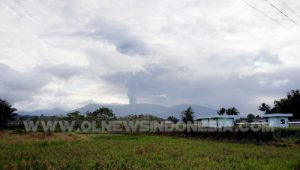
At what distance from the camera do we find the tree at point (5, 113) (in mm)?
61406

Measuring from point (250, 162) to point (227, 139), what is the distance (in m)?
24.6

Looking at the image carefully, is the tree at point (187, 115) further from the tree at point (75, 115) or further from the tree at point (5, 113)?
the tree at point (5, 113)

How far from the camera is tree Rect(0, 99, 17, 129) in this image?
→ 6141cm

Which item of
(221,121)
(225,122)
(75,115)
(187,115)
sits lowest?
(225,122)

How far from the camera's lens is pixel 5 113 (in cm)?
6216

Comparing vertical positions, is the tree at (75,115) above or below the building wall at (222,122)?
above

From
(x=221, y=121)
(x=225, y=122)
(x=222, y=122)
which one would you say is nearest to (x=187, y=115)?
(x=221, y=121)

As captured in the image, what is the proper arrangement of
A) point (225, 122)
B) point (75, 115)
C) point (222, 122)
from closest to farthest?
1. point (75, 115)
2. point (225, 122)
3. point (222, 122)

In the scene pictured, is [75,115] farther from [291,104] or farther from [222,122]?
[291,104]

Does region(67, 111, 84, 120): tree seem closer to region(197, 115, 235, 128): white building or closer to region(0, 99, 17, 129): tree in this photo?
region(0, 99, 17, 129): tree

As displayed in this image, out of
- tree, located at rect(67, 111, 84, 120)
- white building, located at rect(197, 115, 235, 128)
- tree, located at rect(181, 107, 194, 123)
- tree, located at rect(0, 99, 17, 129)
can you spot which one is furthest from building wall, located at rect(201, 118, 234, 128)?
tree, located at rect(0, 99, 17, 129)

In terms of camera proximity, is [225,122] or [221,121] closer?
[225,122]

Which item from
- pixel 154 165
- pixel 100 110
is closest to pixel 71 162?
pixel 154 165

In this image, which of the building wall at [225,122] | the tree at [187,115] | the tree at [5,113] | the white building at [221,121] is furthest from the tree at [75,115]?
the tree at [187,115]
